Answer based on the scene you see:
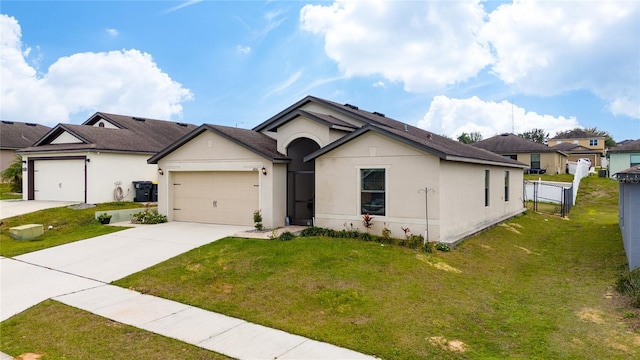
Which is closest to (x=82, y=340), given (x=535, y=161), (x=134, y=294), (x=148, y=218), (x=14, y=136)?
(x=134, y=294)

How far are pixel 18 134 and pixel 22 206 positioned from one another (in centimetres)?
2003

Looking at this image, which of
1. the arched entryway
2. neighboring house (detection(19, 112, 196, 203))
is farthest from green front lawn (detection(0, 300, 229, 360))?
neighboring house (detection(19, 112, 196, 203))

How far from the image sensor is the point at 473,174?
47.9ft

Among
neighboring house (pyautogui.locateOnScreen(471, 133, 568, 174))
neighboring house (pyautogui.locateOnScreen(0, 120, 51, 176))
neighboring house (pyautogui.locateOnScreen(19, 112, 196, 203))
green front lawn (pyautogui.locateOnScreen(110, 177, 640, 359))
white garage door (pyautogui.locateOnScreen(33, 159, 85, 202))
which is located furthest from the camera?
neighboring house (pyautogui.locateOnScreen(471, 133, 568, 174))

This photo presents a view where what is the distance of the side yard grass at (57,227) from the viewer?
13.0 metres

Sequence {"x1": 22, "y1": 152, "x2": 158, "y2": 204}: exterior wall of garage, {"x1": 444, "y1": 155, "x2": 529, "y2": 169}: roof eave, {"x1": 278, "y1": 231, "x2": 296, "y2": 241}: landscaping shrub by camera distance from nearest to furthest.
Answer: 1. {"x1": 444, "y1": 155, "x2": 529, "y2": 169}: roof eave
2. {"x1": 278, "y1": 231, "x2": 296, "y2": 241}: landscaping shrub
3. {"x1": 22, "y1": 152, "x2": 158, "y2": 204}: exterior wall of garage

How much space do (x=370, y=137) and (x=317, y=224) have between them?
3.40m

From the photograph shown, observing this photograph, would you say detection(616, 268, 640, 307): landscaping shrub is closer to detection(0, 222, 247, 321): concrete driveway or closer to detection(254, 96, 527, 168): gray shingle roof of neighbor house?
detection(254, 96, 527, 168): gray shingle roof of neighbor house

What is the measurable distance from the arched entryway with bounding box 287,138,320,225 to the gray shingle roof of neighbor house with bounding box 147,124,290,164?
668 mm

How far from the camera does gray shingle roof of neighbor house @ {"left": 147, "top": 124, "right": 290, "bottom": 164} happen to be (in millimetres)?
14508

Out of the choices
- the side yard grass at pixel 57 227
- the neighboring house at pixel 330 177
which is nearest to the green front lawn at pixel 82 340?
the side yard grass at pixel 57 227

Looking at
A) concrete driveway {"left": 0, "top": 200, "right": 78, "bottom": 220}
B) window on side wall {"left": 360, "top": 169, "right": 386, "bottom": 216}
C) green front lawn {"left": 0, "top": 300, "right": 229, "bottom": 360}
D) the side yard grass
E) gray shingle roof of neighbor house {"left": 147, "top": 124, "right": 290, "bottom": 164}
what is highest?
gray shingle roof of neighbor house {"left": 147, "top": 124, "right": 290, "bottom": 164}

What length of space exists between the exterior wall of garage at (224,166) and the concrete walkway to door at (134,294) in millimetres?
1523

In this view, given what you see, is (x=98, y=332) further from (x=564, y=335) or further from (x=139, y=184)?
(x=139, y=184)
